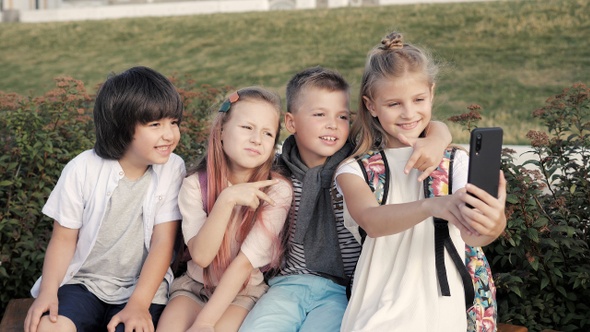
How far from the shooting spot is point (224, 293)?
104 inches

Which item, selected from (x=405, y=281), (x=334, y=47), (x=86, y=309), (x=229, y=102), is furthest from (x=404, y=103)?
(x=334, y=47)

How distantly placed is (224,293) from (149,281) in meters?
0.30

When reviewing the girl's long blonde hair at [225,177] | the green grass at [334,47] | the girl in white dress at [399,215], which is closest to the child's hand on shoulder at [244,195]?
the girl's long blonde hair at [225,177]

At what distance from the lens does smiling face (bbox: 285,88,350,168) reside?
279 centimetres

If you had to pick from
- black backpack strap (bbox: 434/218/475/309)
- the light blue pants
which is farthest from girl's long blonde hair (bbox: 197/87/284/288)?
black backpack strap (bbox: 434/218/475/309)

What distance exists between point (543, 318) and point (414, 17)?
A: 1651 centimetres

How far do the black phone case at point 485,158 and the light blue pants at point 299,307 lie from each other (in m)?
0.82

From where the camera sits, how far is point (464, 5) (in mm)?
19750

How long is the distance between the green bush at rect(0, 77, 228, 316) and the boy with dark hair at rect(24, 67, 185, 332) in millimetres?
897

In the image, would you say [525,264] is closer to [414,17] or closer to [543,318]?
[543,318]

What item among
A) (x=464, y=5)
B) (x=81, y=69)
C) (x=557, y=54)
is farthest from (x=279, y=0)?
(x=557, y=54)

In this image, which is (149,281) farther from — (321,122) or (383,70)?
(383,70)

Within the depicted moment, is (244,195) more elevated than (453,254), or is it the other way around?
(244,195)

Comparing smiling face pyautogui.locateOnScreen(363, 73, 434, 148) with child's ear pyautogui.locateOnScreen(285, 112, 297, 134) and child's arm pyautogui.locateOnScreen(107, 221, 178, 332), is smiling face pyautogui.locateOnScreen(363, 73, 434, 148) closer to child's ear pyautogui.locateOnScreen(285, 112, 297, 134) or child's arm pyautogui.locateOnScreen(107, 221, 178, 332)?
child's ear pyautogui.locateOnScreen(285, 112, 297, 134)
